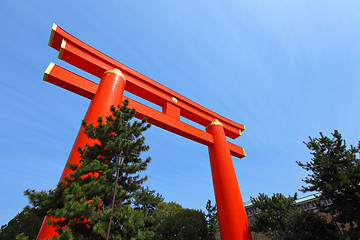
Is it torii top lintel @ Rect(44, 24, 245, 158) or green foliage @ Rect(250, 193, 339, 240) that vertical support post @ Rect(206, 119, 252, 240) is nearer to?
torii top lintel @ Rect(44, 24, 245, 158)

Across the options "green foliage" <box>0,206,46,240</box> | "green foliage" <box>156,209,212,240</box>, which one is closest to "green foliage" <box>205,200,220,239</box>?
"green foliage" <box>156,209,212,240</box>

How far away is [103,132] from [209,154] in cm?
705

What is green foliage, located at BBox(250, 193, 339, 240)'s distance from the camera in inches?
297

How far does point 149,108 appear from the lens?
8461 millimetres

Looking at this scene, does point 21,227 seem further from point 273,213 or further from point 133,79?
point 273,213

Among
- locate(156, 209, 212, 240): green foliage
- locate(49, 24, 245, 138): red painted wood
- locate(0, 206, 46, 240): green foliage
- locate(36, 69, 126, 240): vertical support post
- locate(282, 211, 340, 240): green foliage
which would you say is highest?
locate(49, 24, 245, 138): red painted wood

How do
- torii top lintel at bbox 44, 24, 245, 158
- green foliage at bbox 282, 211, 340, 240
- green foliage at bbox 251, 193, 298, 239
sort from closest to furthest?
torii top lintel at bbox 44, 24, 245, 158 < green foliage at bbox 282, 211, 340, 240 < green foliage at bbox 251, 193, 298, 239

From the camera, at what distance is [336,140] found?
26.6ft

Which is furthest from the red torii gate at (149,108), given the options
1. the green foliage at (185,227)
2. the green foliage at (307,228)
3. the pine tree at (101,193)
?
the green foliage at (185,227)

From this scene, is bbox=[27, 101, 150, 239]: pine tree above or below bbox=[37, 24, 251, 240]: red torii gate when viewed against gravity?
below

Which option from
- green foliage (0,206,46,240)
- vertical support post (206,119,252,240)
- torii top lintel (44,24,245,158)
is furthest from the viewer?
green foliage (0,206,46,240)

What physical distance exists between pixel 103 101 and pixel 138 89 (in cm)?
278

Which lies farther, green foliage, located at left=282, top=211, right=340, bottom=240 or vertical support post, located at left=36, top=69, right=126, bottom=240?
green foliage, located at left=282, top=211, right=340, bottom=240

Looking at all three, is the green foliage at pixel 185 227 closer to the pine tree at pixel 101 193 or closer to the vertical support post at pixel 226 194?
the vertical support post at pixel 226 194
